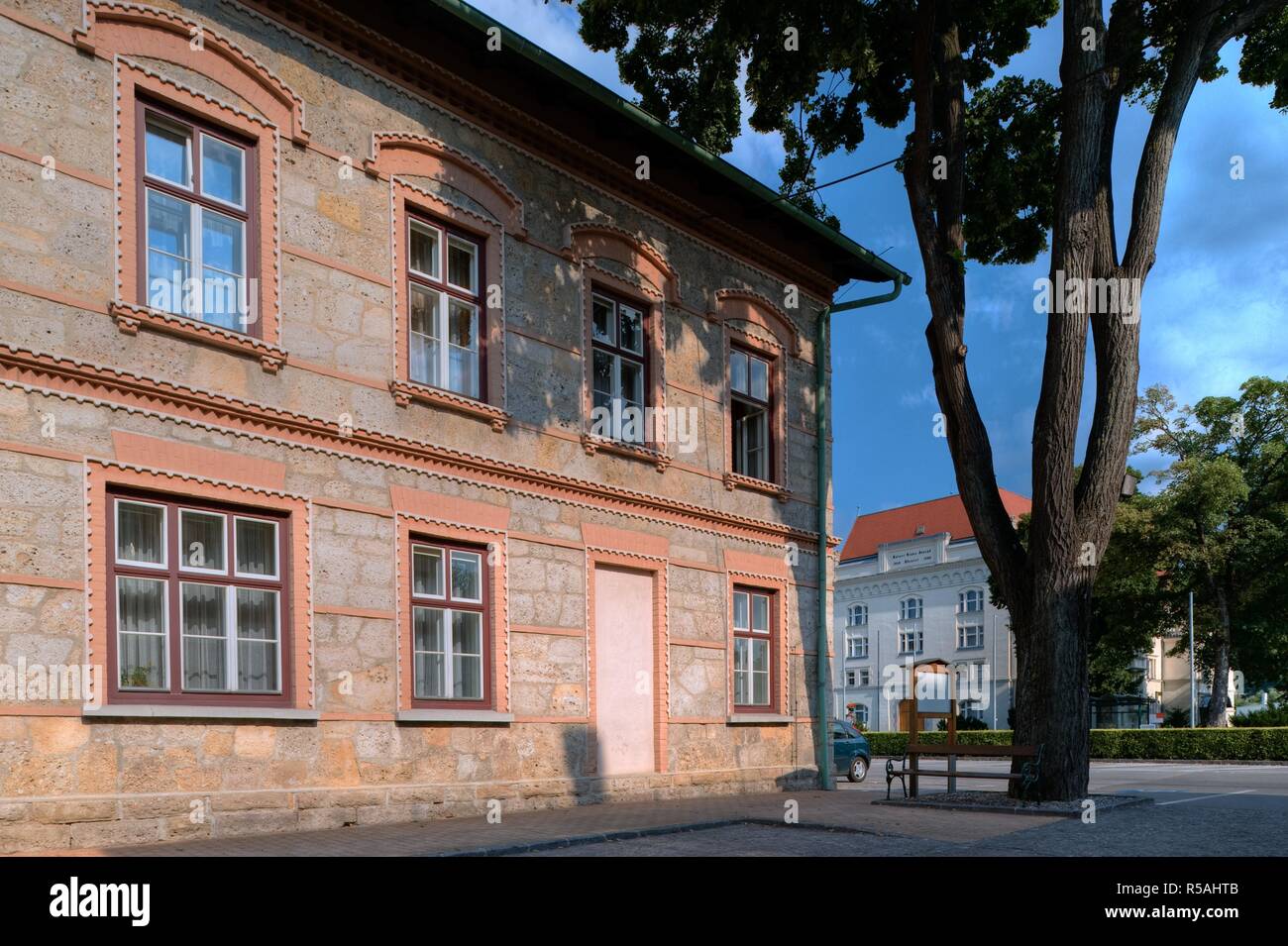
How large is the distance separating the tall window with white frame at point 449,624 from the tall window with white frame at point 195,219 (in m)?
3.30

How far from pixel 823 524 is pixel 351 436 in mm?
9920

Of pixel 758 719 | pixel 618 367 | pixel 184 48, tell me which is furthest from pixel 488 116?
pixel 758 719

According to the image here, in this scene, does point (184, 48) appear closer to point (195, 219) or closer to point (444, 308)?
point (195, 219)

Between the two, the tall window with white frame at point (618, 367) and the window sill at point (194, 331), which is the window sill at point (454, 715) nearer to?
the window sill at point (194, 331)

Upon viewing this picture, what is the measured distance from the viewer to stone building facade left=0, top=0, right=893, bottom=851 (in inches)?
390

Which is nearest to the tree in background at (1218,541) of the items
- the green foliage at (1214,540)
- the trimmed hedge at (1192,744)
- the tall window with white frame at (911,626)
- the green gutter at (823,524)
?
the green foliage at (1214,540)

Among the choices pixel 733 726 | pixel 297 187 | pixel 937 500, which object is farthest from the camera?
pixel 937 500

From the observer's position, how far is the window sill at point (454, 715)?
12383 mm

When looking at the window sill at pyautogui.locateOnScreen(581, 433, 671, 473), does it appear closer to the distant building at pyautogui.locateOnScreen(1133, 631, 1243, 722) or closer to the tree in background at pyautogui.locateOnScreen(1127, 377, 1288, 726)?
the tree in background at pyautogui.locateOnScreen(1127, 377, 1288, 726)

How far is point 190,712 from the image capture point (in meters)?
10.4
